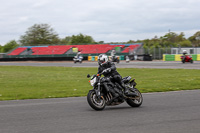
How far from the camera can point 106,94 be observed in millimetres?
9070

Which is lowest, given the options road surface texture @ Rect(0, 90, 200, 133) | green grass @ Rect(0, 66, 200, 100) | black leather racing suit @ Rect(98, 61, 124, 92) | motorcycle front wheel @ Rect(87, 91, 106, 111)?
green grass @ Rect(0, 66, 200, 100)

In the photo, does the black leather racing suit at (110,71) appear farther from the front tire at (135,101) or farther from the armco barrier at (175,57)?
the armco barrier at (175,57)

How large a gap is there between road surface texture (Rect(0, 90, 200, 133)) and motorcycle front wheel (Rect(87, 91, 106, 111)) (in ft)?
0.57

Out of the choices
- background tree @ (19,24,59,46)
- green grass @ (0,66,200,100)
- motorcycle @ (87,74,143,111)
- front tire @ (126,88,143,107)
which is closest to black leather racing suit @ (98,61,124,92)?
motorcycle @ (87,74,143,111)

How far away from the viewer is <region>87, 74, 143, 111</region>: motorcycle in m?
8.70

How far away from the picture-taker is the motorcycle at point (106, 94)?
8.70m

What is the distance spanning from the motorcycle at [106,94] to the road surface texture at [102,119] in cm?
24

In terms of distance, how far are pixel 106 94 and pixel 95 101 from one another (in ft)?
1.50

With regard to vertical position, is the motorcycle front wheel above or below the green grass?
above

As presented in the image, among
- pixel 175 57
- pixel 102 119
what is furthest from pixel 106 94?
pixel 175 57

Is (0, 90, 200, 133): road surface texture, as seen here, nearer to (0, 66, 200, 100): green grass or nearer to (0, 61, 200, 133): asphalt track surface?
(0, 61, 200, 133): asphalt track surface

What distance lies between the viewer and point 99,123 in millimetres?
6875

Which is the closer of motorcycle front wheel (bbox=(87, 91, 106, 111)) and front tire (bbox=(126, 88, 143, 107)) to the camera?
motorcycle front wheel (bbox=(87, 91, 106, 111))

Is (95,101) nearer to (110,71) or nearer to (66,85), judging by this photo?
(110,71)
